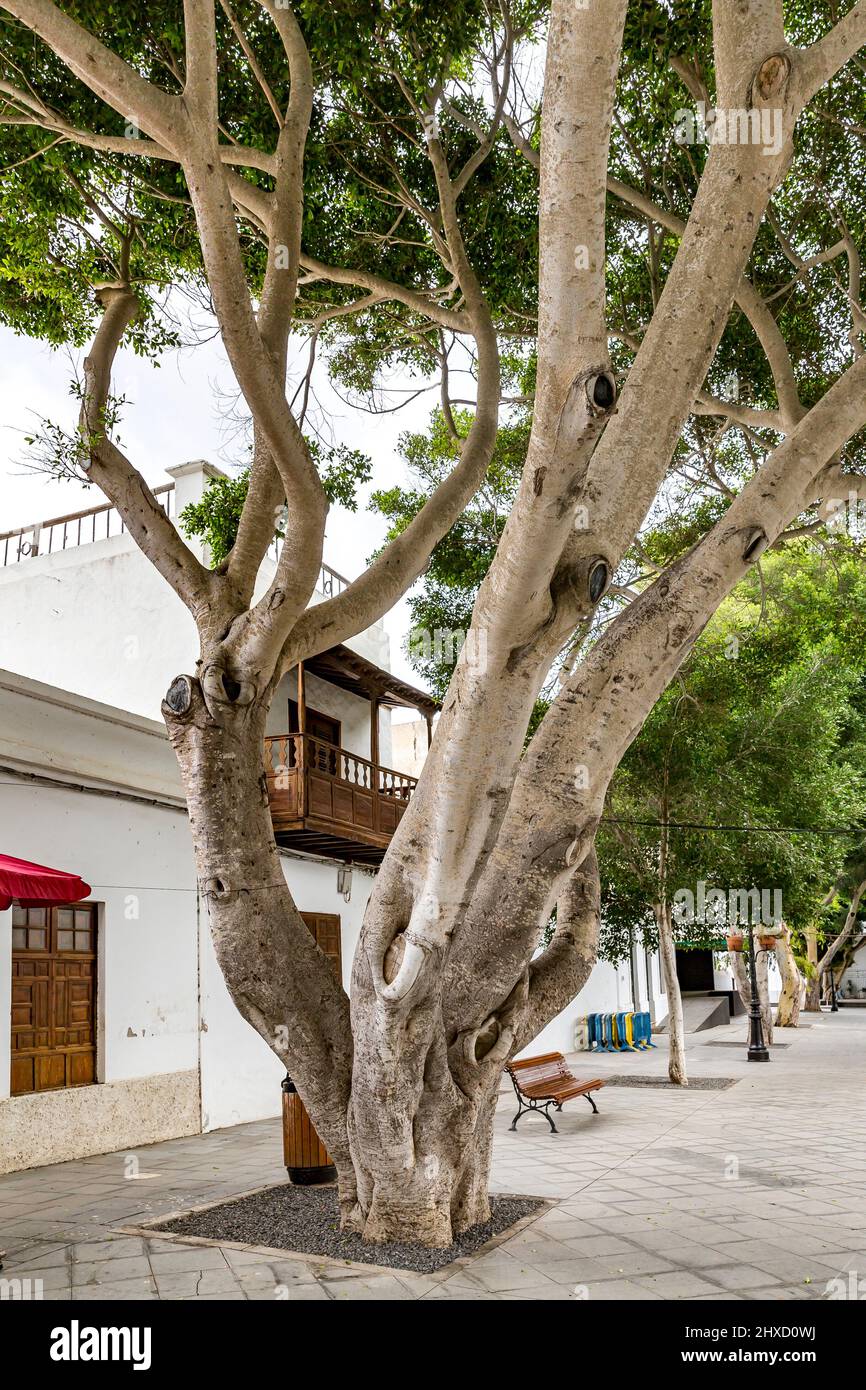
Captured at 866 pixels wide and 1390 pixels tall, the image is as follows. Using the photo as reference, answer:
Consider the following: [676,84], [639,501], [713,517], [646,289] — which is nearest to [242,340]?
[639,501]

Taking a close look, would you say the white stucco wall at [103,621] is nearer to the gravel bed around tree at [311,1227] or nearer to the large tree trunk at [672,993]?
the large tree trunk at [672,993]

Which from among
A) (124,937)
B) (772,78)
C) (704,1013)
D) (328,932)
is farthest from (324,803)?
(704,1013)

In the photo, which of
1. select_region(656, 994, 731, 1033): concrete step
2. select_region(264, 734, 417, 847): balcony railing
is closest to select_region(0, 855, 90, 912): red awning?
select_region(264, 734, 417, 847): balcony railing

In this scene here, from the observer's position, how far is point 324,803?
12.9 meters

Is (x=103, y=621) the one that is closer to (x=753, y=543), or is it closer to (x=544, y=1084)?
(x=544, y=1084)

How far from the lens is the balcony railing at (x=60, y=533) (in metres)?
14.9

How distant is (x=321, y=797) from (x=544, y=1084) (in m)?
4.21

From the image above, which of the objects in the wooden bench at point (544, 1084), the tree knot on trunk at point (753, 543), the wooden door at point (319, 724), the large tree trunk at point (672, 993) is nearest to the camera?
the tree knot on trunk at point (753, 543)

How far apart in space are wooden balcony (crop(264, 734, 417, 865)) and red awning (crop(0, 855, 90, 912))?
4.73 meters

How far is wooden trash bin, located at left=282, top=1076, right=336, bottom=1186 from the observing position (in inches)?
297

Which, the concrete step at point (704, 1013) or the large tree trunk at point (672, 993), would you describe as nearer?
the large tree trunk at point (672, 993)

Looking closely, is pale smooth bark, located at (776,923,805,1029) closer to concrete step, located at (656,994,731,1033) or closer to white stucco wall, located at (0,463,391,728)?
concrete step, located at (656,994,731,1033)

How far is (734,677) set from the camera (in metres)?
14.3

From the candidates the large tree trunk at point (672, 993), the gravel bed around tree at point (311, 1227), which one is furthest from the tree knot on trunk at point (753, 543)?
the large tree trunk at point (672, 993)
